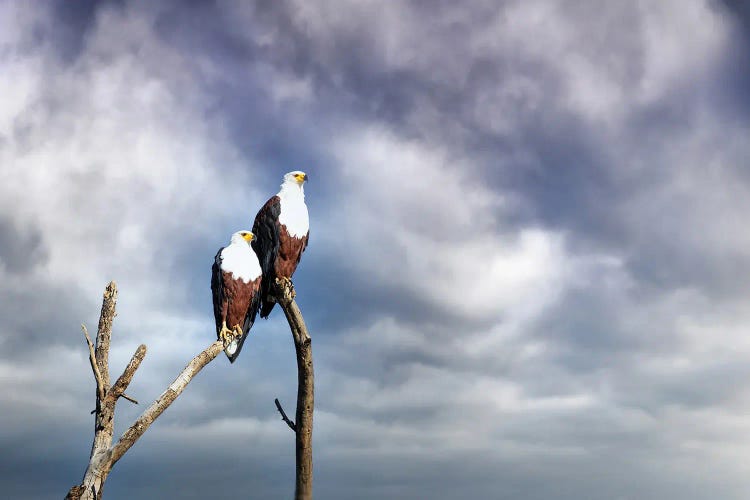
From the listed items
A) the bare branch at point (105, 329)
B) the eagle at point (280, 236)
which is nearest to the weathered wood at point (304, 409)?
the eagle at point (280, 236)

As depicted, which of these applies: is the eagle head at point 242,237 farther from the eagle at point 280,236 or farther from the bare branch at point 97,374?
the bare branch at point 97,374

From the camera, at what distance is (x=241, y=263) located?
12555 mm

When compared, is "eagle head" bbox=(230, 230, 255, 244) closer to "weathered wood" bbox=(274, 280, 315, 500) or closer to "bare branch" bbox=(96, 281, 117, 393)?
"bare branch" bbox=(96, 281, 117, 393)

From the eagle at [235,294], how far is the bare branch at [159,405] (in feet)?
2.96

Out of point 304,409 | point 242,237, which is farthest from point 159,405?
point 242,237

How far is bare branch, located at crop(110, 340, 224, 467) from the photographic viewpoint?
1063 cm

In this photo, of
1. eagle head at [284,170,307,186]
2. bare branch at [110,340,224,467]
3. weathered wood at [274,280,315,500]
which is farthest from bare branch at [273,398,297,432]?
eagle head at [284,170,307,186]

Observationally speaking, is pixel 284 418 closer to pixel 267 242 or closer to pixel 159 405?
pixel 159 405

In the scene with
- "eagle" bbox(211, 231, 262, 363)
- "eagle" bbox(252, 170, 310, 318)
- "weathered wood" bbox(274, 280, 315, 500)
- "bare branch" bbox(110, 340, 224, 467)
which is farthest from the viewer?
"eagle" bbox(252, 170, 310, 318)

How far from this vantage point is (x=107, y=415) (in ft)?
36.2

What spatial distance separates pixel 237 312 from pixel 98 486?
11.7ft

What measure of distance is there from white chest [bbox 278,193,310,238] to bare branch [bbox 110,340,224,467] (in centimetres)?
265

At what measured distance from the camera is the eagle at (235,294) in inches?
492

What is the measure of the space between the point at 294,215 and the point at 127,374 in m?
3.91
